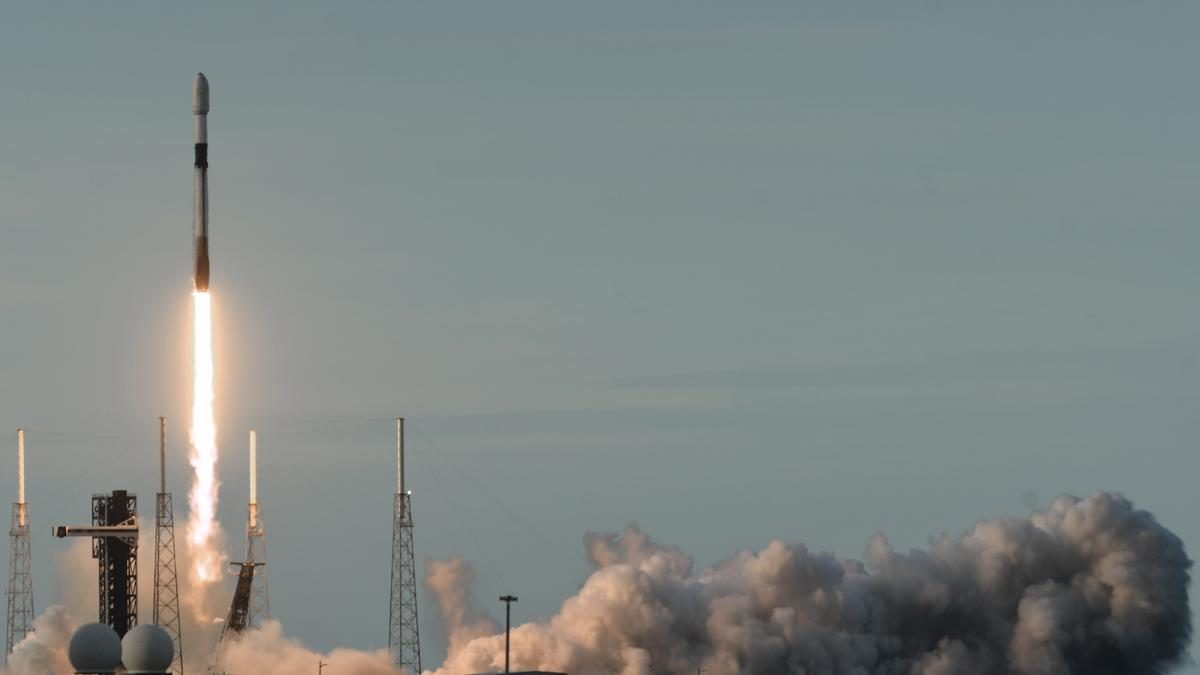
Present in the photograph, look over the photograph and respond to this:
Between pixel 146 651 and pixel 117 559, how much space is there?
2031 inches

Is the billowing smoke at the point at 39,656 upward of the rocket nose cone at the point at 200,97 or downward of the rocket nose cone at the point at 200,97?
downward

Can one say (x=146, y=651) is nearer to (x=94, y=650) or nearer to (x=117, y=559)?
Answer: (x=94, y=650)

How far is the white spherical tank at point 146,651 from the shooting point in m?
128

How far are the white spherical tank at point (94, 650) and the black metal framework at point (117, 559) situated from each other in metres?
44.5

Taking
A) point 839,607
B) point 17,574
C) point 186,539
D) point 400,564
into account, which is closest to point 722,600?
point 839,607

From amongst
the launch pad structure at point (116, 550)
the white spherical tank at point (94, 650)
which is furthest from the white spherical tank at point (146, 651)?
the launch pad structure at point (116, 550)

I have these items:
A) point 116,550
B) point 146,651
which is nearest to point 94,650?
point 146,651

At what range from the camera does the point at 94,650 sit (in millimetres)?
132750

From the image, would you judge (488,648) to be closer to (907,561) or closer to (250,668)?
(250,668)

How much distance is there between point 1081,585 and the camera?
609 ft

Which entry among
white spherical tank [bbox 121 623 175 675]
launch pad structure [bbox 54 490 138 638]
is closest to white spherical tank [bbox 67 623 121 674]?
white spherical tank [bbox 121 623 175 675]

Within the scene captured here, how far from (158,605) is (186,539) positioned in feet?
24.7

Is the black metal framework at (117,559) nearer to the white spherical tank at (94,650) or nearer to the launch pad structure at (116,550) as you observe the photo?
the launch pad structure at (116,550)

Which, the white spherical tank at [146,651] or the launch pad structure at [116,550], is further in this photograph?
the launch pad structure at [116,550]
